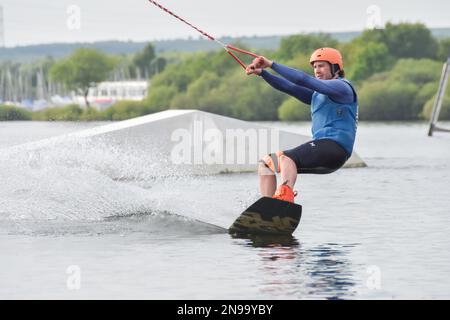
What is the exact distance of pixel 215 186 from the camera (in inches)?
874

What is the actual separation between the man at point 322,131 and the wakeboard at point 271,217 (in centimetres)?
10

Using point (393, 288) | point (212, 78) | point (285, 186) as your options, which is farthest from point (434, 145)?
point (212, 78)

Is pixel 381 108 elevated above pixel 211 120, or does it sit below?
below

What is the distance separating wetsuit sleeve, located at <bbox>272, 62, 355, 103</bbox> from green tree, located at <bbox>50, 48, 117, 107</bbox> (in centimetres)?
14489

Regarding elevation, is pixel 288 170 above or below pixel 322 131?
below

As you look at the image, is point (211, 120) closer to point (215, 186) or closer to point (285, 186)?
point (215, 186)

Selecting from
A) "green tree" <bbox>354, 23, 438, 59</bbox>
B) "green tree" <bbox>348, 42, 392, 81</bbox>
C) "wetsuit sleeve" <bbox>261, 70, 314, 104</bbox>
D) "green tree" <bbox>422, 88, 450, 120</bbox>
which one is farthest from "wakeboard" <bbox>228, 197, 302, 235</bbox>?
"green tree" <bbox>354, 23, 438, 59</bbox>

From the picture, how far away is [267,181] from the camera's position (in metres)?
14.2

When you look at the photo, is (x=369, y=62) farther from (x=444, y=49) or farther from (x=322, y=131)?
(x=322, y=131)

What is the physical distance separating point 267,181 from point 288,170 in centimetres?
35

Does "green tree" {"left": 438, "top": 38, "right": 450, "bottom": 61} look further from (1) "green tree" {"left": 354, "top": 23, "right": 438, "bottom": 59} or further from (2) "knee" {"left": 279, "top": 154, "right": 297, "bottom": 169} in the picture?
(2) "knee" {"left": 279, "top": 154, "right": 297, "bottom": 169}

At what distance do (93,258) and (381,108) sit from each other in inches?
3674

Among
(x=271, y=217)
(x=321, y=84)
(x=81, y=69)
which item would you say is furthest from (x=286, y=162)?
(x=81, y=69)

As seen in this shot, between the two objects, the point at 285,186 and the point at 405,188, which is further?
the point at 405,188
